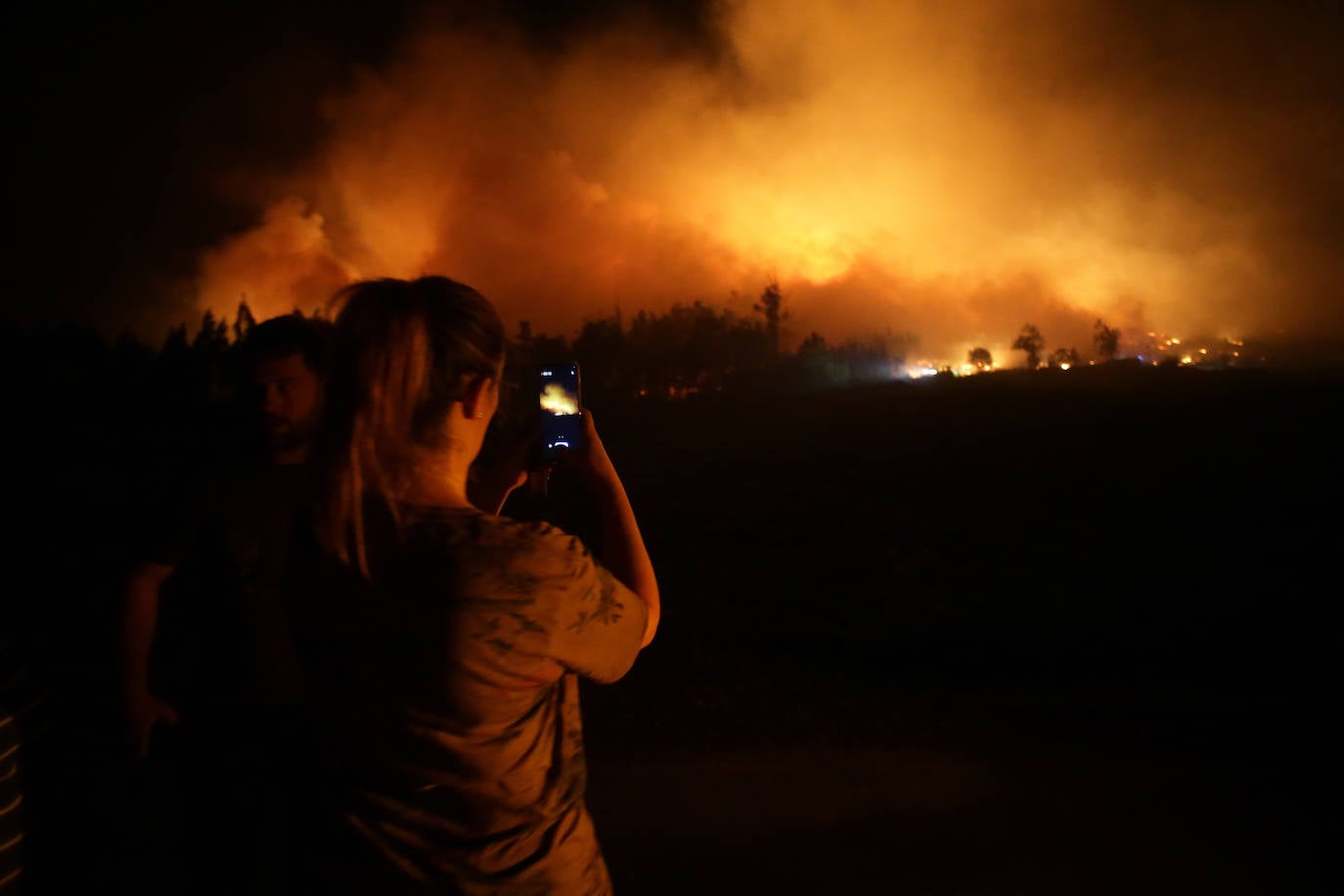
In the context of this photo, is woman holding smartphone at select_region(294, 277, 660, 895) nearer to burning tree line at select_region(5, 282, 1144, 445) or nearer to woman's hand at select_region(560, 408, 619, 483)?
woman's hand at select_region(560, 408, 619, 483)

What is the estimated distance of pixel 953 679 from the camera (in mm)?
6695

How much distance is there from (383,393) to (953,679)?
249 inches

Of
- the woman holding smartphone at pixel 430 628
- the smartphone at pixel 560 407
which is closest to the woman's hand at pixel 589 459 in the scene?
the smartphone at pixel 560 407

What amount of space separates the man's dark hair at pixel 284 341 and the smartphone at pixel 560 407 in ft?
3.22

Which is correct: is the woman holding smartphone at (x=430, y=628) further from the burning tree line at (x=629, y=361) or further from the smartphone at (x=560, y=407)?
the burning tree line at (x=629, y=361)

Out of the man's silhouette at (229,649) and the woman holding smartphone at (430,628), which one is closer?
the woman holding smartphone at (430,628)

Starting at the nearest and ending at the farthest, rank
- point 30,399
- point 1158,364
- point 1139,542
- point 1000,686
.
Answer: point 1000,686 → point 1139,542 → point 1158,364 → point 30,399

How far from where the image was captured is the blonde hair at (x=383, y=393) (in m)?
1.31

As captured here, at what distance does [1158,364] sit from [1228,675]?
90.0 feet

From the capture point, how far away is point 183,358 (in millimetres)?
47906

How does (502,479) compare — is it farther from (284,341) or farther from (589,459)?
(284,341)

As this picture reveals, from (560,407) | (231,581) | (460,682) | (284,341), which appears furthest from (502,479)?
(284,341)

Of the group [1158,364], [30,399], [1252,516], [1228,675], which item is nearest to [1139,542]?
[1252,516]

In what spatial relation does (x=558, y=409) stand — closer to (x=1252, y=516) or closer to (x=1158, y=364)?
(x=1252, y=516)
